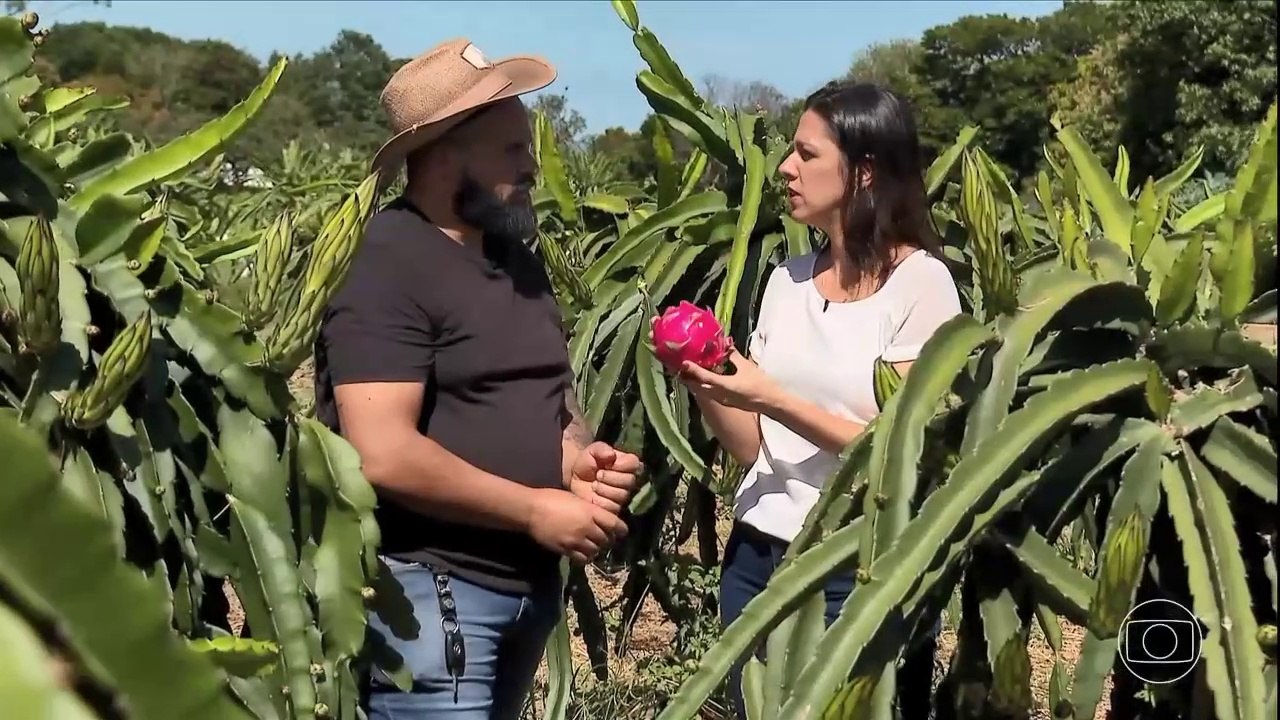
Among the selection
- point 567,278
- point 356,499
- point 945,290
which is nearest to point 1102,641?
point 356,499

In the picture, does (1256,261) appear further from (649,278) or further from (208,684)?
(649,278)

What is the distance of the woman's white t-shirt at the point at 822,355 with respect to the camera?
1.91 metres

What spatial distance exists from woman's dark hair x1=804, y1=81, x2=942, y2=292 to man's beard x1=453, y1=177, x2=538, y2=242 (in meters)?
0.53

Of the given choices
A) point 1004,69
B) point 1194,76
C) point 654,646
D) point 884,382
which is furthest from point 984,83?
point 884,382

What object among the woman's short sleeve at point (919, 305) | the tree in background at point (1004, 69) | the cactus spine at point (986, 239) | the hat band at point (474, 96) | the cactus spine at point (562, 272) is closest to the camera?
the cactus spine at point (986, 239)

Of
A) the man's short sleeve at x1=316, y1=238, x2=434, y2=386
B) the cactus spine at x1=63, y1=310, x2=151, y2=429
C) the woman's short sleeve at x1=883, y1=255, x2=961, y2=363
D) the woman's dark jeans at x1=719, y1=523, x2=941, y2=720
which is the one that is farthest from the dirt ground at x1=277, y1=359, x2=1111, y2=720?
the cactus spine at x1=63, y1=310, x2=151, y2=429

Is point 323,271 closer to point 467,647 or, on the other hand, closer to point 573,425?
point 467,647

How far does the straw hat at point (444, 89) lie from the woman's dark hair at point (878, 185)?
1.58 feet

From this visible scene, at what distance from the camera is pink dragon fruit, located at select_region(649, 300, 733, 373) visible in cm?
177

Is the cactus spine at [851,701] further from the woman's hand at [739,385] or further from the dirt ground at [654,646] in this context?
the dirt ground at [654,646]

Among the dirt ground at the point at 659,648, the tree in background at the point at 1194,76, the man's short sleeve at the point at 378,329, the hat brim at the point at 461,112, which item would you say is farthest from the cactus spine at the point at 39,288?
the tree in background at the point at 1194,76

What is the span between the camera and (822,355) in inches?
77.1

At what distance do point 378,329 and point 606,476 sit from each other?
0.37m

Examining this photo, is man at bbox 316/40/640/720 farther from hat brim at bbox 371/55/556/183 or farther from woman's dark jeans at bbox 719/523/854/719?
woman's dark jeans at bbox 719/523/854/719
